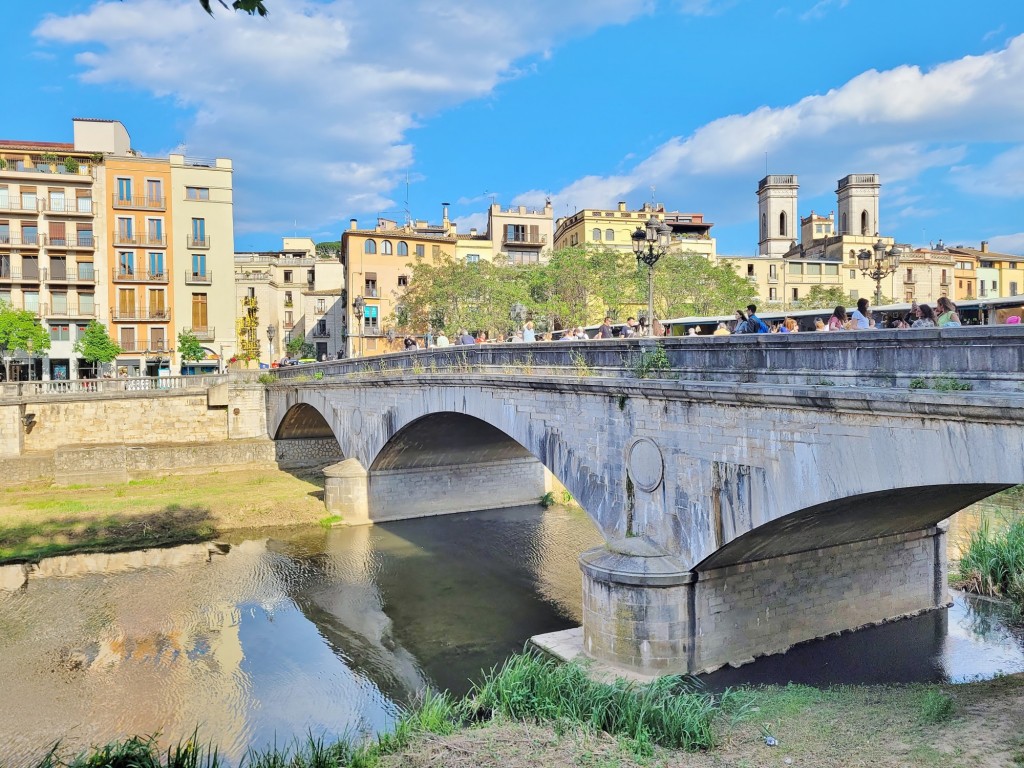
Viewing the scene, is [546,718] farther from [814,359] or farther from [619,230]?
[619,230]

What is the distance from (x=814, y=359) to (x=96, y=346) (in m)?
44.0

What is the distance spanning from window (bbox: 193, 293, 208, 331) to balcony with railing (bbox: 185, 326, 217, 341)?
0.09m

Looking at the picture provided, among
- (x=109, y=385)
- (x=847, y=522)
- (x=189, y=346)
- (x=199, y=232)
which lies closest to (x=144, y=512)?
(x=109, y=385)

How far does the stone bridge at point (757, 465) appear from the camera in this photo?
8469 millimetres

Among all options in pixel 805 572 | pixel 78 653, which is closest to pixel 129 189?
pixel 78 653

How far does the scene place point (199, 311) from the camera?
162 ft

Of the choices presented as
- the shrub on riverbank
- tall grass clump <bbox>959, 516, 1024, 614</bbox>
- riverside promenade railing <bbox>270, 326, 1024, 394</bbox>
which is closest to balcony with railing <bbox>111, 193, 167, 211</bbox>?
riverside promenade railing <bbox>270, 326, 1024, 394</bbox>

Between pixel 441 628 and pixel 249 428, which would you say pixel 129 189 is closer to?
pixel 249 428

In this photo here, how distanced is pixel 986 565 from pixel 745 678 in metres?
8.15

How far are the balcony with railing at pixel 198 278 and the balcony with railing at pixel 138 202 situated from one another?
4.33m

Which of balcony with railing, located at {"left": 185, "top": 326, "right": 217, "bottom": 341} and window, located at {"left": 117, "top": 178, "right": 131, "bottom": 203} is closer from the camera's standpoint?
window, located at {"left": 117, "top": 178, "right": 131, "bottom": 203}

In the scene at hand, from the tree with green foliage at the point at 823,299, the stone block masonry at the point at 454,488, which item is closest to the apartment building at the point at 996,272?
the tree with green foliage at the point at 823,299

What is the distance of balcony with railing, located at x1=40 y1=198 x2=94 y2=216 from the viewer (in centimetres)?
4638

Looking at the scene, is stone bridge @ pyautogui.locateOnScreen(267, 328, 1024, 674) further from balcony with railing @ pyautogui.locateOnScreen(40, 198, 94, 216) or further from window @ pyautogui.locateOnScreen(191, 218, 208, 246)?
balcony with railing @ pyautogui.locateOnScreen(40, 198, 94, 216)
